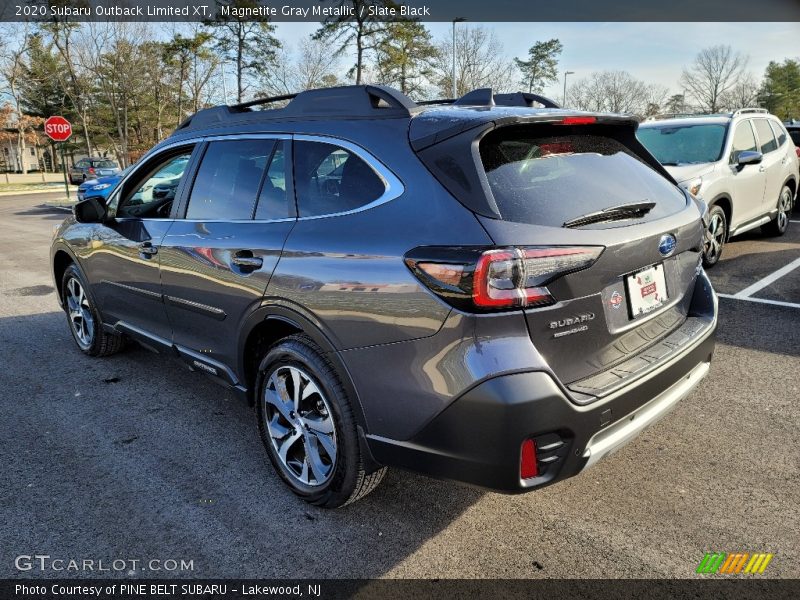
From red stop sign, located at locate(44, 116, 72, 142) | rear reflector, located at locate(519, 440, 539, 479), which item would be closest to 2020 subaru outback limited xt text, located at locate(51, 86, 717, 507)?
rear reflector, located at locate(519, 440, 539, 479)

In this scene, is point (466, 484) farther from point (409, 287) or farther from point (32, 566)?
point (32, 566)

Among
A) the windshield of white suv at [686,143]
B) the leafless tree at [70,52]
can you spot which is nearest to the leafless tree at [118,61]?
the leafless tree at [70,52]

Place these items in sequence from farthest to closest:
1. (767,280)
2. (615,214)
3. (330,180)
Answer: (767,280)
(330,180)
(615,214)

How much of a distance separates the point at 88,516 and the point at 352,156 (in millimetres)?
2086

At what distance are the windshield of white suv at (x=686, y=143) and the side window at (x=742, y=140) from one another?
6.9 inches

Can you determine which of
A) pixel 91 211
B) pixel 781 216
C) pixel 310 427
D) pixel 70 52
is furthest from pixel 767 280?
pixel 70 52

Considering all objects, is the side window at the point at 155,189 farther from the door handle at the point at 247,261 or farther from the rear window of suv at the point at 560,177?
the rear window of suv at the point at 560,177

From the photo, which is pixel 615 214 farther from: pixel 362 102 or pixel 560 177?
pixel 362 102

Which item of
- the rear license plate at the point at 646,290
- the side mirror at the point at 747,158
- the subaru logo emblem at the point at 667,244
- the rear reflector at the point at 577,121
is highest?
the rear reflector at the point at 577,121

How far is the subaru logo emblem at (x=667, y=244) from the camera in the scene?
2.63 meters

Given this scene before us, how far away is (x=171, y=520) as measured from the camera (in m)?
2.79

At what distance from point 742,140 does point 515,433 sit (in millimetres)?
7523

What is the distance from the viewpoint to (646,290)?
2.60m

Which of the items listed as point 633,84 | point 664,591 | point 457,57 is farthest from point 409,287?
point 633,84
